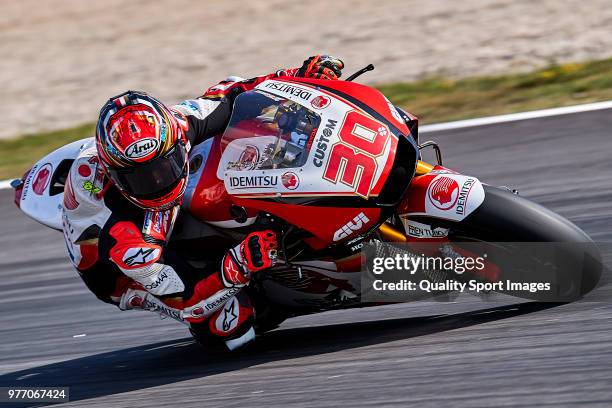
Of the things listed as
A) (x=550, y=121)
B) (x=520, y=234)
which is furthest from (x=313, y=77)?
(x=550, y=121)

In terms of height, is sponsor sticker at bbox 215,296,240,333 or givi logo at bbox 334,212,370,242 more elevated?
givi logo at bbox 334,212,370,242

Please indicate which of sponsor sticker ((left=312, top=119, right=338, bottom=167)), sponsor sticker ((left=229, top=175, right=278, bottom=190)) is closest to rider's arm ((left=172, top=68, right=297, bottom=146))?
sponsor sticker ((left=229, top=175, right=278, bottom=190))

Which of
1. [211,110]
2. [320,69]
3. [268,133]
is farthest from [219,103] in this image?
[268,133]

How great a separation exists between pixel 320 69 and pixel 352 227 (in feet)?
3.31

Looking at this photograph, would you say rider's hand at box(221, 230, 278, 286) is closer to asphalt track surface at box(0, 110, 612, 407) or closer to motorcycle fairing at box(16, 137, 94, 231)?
asphalt track surface at box(0, 110, 612, 407)

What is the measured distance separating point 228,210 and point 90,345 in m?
1.68

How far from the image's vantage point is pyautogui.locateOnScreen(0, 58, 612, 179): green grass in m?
9.30

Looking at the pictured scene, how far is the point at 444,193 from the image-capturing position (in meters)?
4.65

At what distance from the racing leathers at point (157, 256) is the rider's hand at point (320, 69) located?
0.25 metres

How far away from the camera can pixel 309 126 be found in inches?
179

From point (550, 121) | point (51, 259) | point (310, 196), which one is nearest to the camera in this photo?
point (310, 196)

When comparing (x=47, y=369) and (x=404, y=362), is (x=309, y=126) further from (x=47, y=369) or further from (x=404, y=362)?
(x=47, y=369)

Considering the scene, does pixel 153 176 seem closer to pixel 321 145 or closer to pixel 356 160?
pixel 321 145

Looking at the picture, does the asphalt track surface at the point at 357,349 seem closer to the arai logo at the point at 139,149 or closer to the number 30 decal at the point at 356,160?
the number 30 decal at the point at 356,160
